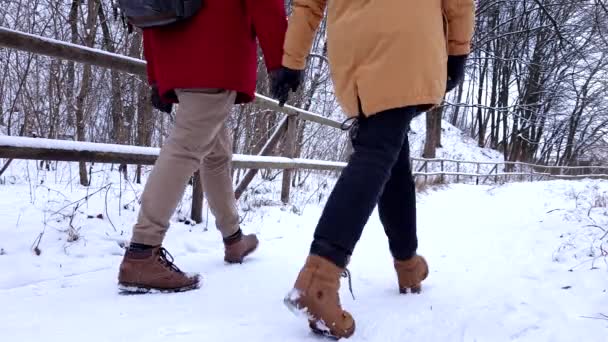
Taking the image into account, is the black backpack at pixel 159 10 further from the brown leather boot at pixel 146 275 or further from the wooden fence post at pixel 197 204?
the wooden fence post at pixel 197 204

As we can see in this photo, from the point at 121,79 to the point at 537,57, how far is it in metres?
15.0

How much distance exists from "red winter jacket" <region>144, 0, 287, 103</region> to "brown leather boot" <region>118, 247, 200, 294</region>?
2.00ft

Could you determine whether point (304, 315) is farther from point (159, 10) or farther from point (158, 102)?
point (158, 102)

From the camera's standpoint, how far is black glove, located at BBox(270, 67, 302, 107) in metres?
1.58

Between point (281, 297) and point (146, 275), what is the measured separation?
0.47 metres

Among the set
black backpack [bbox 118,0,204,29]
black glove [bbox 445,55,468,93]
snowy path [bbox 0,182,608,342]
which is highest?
black backpack [bbox 118,0,204,29]

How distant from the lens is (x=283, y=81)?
5.25 ft

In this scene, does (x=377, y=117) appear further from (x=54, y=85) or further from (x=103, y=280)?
(x=54, y=85)

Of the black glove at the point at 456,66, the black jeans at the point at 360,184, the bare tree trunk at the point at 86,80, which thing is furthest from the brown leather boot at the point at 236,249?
the bare tree trunk at the point at 86,80

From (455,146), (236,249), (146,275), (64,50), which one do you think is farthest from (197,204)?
(455,146)

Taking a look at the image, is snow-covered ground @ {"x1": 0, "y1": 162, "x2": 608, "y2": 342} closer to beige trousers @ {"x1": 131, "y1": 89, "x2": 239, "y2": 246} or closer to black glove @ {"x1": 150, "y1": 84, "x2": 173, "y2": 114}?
beige trousers @ {"x1": 131, "y1": 89, "x2": 239, "y2": 246}

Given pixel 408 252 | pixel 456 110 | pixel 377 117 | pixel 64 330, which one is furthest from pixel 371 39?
pixel 456 110

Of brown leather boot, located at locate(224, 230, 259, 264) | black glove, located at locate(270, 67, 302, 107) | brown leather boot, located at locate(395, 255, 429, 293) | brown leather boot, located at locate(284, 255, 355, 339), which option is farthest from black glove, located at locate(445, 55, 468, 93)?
brown leather boot, located at locate(224, 230, 259, 264)

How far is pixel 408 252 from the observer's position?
1.70 m
